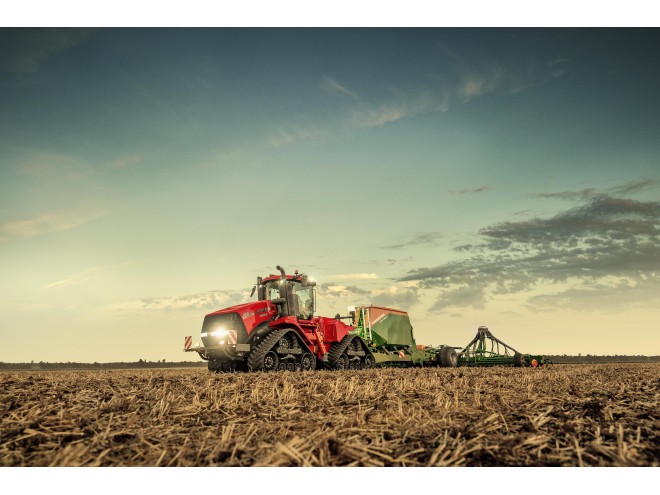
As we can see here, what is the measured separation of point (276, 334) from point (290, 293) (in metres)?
1.76

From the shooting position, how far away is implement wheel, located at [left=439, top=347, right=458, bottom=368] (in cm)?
2425

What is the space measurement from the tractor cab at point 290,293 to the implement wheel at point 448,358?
10.4 meters

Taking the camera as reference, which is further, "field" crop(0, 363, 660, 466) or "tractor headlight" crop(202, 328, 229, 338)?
"tractor headlight" crop(202, 328, 229, 338)

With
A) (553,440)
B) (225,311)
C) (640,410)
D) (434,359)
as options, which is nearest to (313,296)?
(225,311)

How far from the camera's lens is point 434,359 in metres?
24.8

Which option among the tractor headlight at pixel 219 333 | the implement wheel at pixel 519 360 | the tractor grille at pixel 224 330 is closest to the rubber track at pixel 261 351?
the tractor grille at pixel 224 330

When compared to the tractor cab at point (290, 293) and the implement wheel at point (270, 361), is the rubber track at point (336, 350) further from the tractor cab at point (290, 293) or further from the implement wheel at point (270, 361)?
the implement wheel at point (270, 361)

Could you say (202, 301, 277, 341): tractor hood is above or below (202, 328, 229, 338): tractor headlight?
above

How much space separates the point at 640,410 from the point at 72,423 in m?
6.07

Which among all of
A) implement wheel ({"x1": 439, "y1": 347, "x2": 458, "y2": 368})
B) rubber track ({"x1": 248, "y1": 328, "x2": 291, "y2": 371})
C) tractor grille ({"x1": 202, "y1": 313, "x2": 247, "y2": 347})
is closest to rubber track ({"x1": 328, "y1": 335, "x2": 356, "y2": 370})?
rubber track ({"x1": 248, "y1": 328, "x2": 291, "y2": 371})

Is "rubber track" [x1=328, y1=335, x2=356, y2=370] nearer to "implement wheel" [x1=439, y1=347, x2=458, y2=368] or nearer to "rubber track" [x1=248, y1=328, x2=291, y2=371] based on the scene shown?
"rubber track" [x1=248, y1=328, x2=291, y2=371]

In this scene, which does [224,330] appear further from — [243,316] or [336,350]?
[336,350]

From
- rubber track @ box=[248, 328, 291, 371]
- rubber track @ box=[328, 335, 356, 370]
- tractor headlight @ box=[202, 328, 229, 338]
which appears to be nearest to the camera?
rubber track @ box=[248, 328, 291, 371]

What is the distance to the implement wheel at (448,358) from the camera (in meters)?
24.2
